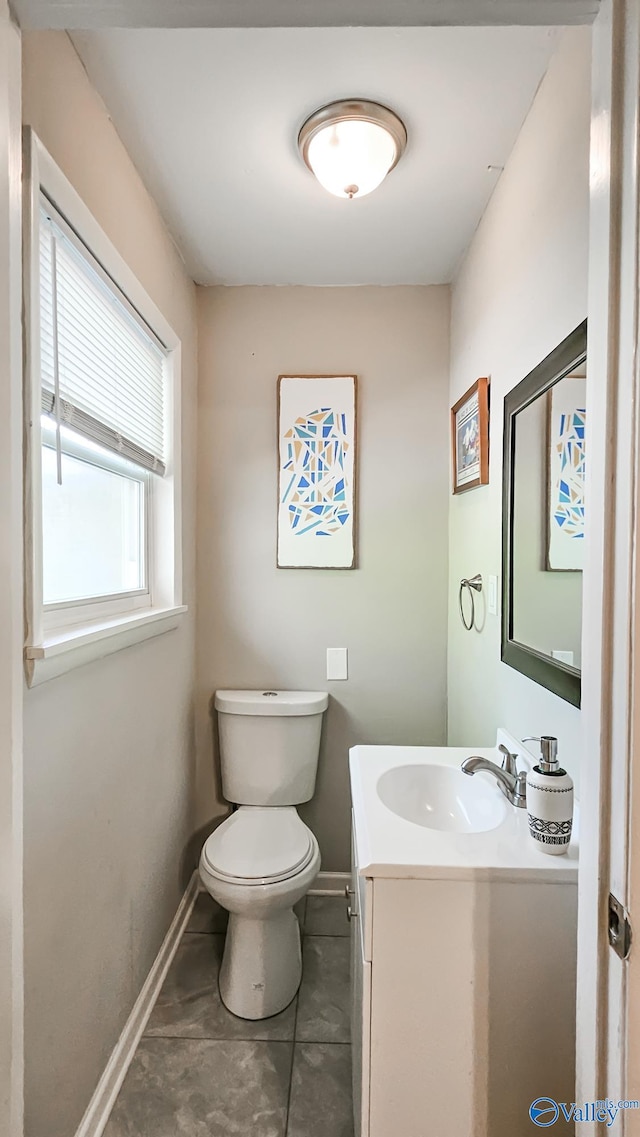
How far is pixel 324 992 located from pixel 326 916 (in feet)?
1.23

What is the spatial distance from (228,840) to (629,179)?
1.85m

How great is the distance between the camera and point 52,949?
42.3 inches

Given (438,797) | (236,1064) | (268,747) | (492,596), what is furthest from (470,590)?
(236,1064)

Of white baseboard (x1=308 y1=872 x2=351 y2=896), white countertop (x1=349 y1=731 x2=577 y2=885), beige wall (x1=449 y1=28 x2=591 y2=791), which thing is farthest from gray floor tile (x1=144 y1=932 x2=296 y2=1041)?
beige wall (x1=449 y1=28 x2=591 y2=791)

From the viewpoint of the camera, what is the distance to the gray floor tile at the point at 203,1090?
4.28ft

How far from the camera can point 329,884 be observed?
88.2 inches

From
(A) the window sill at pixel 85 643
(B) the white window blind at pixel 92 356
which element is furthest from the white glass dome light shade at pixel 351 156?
(A) the window sill at pixel 85 643

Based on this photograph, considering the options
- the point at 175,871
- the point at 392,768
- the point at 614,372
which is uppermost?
the point at 614,372

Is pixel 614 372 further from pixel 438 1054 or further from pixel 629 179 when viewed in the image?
pixel 438 1054

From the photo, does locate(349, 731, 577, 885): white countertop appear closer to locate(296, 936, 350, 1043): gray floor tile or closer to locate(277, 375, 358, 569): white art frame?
locate(296, 936, 350, 1043): gray floor tile

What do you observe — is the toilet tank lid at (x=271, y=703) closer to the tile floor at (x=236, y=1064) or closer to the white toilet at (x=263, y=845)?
the white toilet at (x=263, y=845)

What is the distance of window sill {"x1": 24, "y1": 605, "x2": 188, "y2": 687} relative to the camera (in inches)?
37.5

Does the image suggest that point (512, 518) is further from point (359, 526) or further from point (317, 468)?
point (317, 468)

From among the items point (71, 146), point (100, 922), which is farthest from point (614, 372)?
point (100, 922)
